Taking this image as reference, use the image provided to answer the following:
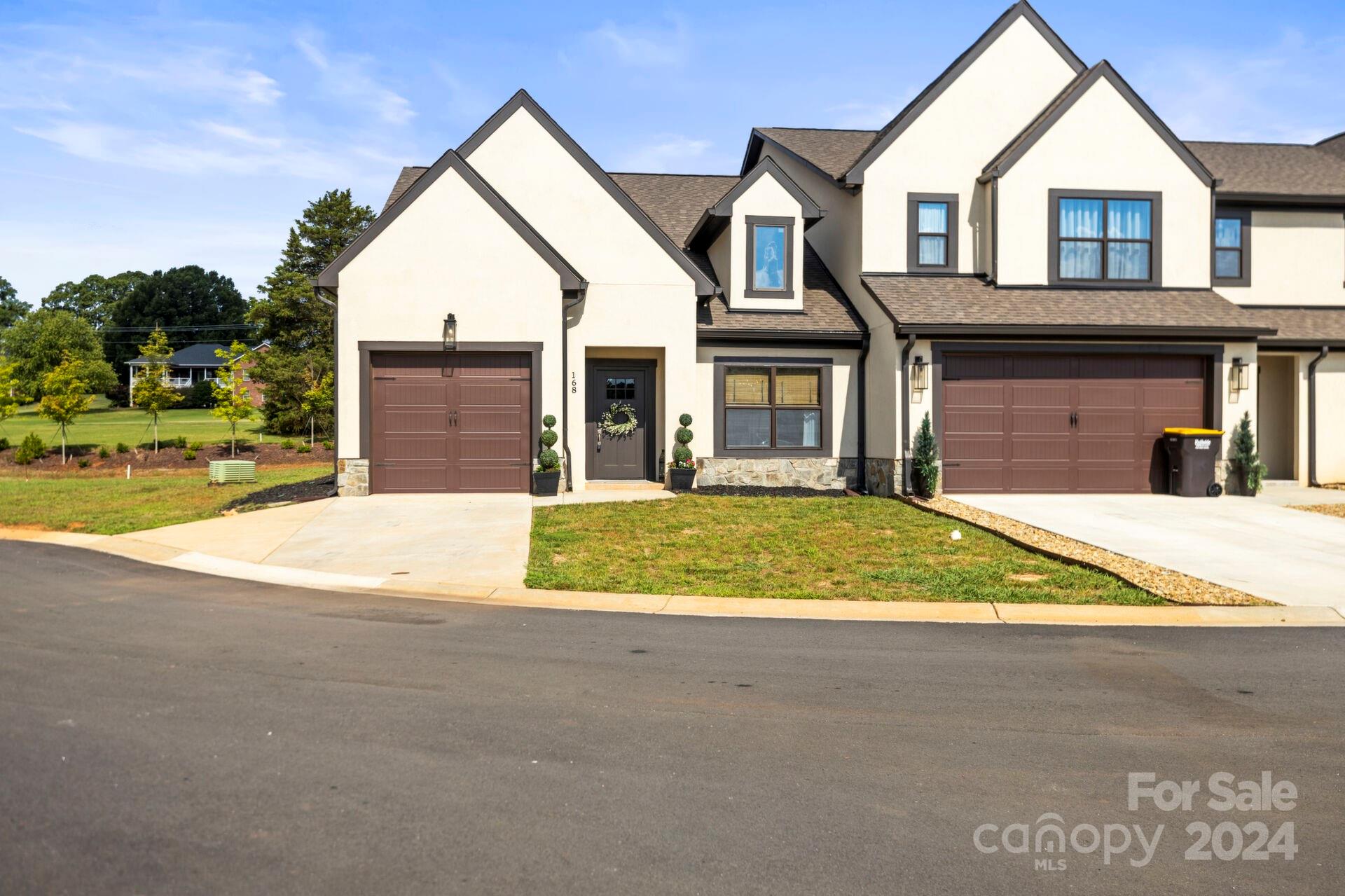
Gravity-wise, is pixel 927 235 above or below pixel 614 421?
above

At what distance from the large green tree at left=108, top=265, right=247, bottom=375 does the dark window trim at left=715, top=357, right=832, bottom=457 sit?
94.1 m

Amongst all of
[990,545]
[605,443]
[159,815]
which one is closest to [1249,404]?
[990,545]

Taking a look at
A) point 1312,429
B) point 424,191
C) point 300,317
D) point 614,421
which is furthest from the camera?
point 300,317

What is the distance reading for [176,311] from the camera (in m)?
104

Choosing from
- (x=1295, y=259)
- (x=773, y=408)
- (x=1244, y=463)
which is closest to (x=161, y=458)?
(x=773, y=408)

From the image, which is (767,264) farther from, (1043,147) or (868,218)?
(1043,147)

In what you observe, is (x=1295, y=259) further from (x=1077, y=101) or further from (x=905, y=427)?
(x=905, y=427)

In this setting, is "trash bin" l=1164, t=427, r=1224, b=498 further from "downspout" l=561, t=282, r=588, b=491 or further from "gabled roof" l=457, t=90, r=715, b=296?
"downspout" l=561, t=282, r=588, b=491

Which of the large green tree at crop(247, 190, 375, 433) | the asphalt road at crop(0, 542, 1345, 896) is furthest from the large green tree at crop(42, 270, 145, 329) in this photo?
the asphalt road at crop(0, 542, 1345, 896)

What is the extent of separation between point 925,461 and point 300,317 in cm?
3300

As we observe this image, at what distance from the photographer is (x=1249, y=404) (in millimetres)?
18000

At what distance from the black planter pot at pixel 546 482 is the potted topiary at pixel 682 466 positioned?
7.33 ft

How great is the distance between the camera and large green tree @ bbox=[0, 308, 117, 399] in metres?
61.2

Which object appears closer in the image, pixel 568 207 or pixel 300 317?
pixel 568 207
